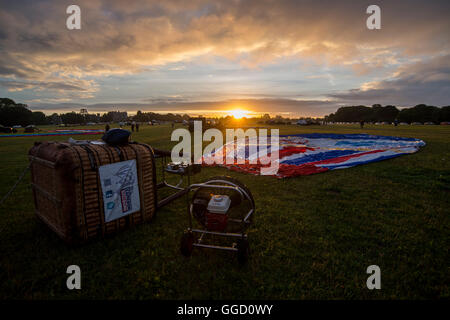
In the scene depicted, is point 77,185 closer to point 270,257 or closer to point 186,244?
point 186,244

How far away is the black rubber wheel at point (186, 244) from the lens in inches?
130

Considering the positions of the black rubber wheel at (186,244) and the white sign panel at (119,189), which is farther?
the white sign panel at (119,189)

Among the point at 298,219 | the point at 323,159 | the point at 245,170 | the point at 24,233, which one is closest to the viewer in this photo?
the point at 24,233

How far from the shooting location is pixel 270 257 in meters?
3.31

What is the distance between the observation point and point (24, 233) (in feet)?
13.1

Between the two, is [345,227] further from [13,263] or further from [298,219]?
[13,263]

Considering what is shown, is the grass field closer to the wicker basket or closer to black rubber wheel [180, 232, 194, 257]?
black rubber wheel [180, 232, 194, 257]

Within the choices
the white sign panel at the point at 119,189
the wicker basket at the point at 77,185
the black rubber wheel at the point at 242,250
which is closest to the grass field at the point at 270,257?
the black rubber wheel at the point at 242,250

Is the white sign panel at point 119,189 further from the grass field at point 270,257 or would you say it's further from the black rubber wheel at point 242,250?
the black rubber wheel at point 242,250

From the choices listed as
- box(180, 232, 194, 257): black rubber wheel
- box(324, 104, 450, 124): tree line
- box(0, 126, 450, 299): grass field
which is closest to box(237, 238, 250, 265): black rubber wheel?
box(0, 126, 450, 299): grass field

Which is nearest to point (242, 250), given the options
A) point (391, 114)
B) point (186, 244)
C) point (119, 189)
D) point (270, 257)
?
point (270, 257)

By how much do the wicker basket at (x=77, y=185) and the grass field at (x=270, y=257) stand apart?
0.92 feet
